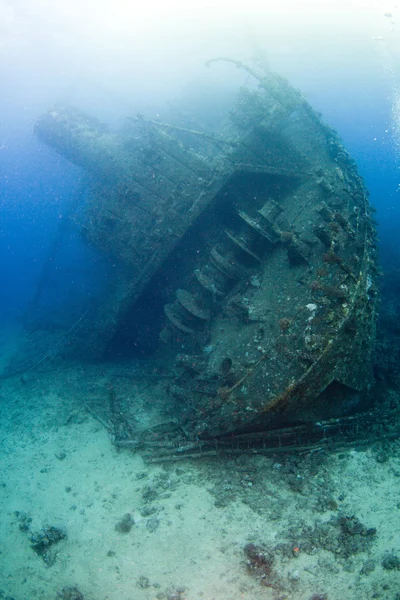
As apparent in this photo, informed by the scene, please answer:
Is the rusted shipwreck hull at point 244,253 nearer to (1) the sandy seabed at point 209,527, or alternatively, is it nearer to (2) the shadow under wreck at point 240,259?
(2) the shadow under wreck at point 240,259

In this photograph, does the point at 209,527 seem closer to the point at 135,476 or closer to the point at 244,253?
the point at 135,476

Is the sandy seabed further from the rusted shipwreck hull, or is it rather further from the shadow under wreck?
the rusted shipwreck hull

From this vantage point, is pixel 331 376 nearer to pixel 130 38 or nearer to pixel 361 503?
pixel 361 503

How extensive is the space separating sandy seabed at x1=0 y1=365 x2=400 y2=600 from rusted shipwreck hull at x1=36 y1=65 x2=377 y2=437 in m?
1.06

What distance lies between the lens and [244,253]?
27.1ft

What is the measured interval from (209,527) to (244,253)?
6.09 metres

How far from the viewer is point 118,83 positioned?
3988 centimetres

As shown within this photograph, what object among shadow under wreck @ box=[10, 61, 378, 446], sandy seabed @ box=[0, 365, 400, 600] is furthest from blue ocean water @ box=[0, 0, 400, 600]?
shadow under wreck @ box=[10, 61, 378, 446]

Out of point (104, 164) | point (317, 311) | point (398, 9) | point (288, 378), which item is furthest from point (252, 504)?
point (398, 9)

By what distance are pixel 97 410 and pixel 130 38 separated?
4419 centimetres

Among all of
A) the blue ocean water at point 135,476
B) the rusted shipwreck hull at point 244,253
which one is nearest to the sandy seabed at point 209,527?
the blue ocean water at point 135,476

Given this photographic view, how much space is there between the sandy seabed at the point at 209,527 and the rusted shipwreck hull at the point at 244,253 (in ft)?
3.49

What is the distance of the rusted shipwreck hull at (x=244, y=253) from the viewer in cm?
538

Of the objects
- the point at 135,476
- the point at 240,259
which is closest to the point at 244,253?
the point at 240,259
